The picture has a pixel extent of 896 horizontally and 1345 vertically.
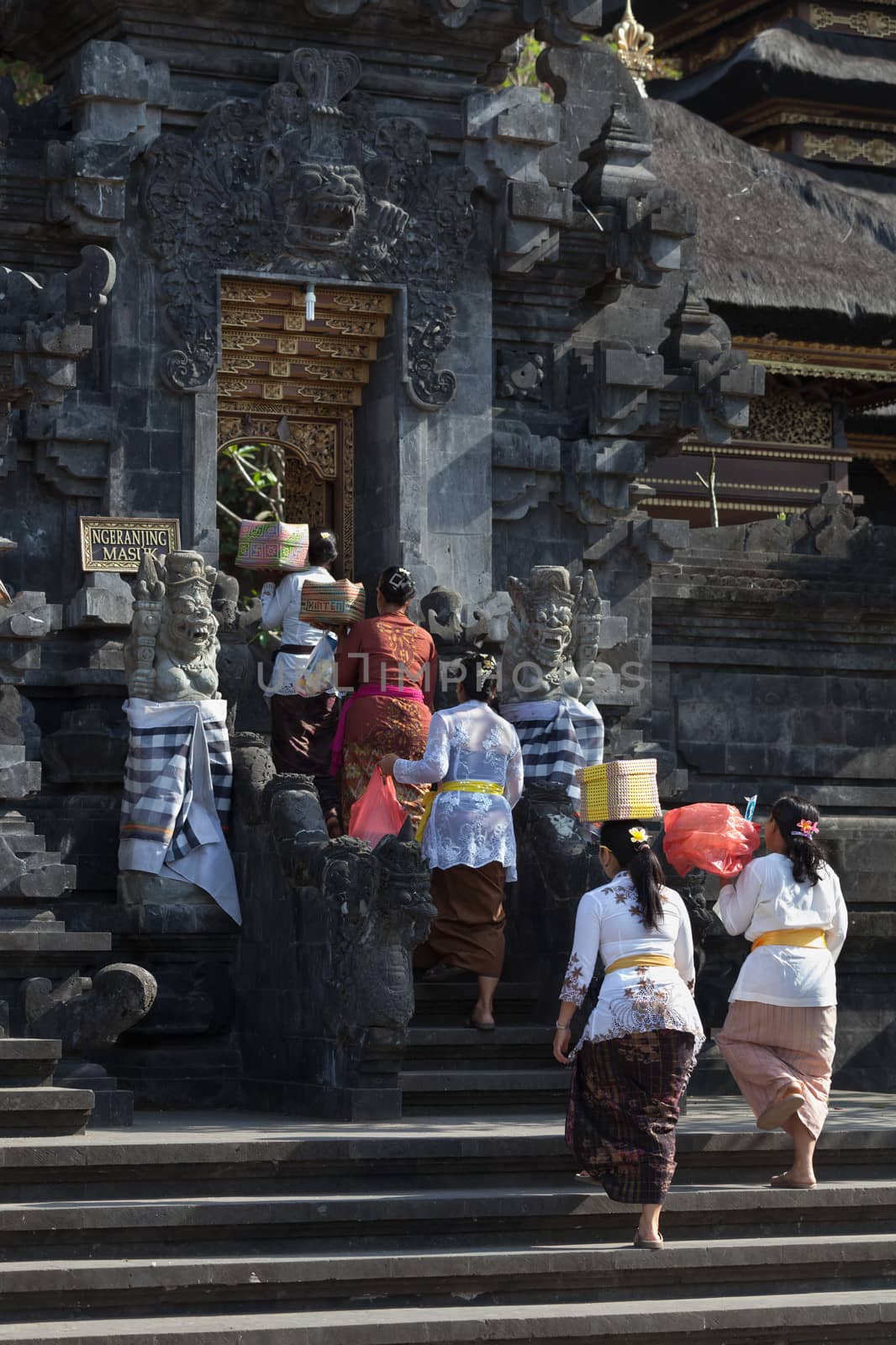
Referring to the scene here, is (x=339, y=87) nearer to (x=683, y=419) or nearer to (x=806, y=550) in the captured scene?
(x=683, y=419)

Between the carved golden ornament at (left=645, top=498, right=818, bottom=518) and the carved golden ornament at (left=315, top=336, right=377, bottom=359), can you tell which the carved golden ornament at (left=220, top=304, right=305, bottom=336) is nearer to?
the carved golden ornament at (left=315, top=336, right=377, bottom=359)

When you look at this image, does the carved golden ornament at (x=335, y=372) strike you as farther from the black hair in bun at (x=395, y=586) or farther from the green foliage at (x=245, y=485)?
the green foliage at (x=245, y=485)

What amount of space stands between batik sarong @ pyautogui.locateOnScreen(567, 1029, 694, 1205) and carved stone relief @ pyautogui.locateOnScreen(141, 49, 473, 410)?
7579mm

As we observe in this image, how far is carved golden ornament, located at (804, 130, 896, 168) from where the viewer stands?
93.3 ft

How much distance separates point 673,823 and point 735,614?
777 cm

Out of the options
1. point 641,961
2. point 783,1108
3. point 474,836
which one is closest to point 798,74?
point 474,836

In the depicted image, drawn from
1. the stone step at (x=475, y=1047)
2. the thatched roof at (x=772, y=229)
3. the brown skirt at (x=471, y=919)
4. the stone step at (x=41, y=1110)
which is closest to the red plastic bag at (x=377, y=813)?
the brown skirt at (x=471, y=919)

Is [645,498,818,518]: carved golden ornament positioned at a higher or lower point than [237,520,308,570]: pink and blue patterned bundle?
higher

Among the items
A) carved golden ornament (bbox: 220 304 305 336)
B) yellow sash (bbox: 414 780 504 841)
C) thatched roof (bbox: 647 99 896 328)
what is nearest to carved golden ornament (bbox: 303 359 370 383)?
carved golden ornament (bbox: 220 304 305 336)

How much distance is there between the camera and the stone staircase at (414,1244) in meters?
10.4

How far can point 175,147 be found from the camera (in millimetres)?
17234

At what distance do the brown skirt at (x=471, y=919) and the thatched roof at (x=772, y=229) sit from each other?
11735 millimetres

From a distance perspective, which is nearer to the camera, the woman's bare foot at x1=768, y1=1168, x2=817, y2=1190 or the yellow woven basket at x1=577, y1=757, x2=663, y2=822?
the yellow woven basket at x1=577, y1=757, x2=663, y2=822

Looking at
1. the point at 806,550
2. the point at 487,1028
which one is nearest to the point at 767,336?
the point at 806,550
